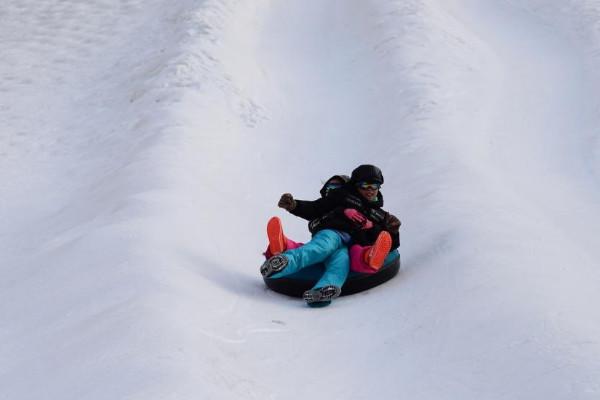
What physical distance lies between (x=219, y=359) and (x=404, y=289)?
5.69 ft

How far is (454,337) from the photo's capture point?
455 cm

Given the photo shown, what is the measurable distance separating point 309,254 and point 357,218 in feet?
1.59

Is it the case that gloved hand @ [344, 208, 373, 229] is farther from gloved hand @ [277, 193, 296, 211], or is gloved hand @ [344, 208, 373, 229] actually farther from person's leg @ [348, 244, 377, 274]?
gloved hand @ [277, 193, 296, 211]

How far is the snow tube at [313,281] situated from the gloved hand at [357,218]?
31 cm

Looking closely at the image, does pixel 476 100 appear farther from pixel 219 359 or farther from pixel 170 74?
pixel 219 359

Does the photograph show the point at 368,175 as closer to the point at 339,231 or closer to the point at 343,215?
the point at 343,215

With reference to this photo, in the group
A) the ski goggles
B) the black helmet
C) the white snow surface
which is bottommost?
the white snow surface

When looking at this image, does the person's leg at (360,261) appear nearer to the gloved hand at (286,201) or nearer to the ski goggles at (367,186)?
the ski goggles at (367,186)

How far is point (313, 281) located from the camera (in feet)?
18.6

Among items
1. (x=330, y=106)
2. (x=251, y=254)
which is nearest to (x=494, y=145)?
(x=330, y=106)

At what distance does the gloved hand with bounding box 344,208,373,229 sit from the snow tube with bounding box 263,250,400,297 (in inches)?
12.4

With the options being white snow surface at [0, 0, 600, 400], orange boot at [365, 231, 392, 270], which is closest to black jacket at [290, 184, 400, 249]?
orange boot at [365, 231, 392, 270]

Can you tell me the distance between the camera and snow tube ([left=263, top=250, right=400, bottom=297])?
568 centimetres

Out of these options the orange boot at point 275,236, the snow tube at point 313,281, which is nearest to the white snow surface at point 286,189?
the snow tube at point 313,281
